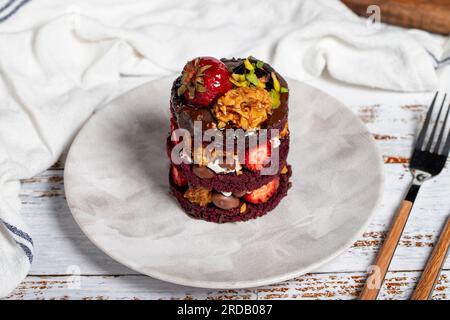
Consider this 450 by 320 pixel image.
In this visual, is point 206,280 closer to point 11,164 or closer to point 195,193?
point 195,193

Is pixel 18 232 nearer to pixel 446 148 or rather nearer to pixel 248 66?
pixel 248 66

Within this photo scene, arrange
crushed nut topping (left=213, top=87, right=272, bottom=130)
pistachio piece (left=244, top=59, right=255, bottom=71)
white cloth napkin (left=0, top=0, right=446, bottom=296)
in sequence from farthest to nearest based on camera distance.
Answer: white cloth napkin (left=0, top=0, right=446, bottom=296) → pistachio piece (left=244, top=59, right=255, bottom=71) → crushed nut topping (left=213, top=87, right=272, bottom=130)

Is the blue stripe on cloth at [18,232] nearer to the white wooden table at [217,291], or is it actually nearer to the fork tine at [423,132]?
the white wooden table at [217,291]

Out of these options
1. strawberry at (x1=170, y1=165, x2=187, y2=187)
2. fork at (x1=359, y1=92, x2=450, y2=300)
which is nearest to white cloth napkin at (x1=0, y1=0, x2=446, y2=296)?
fork at (x1=359, y1=92, x2=450, y2=300)

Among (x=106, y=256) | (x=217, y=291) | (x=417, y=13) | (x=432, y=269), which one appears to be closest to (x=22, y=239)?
(x=106, y=256)

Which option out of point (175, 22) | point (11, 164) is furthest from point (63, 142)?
point (175, 22)

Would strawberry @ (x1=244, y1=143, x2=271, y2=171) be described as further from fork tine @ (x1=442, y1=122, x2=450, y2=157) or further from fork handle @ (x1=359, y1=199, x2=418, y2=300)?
fork tine @ (x1=442, y1=122, x2=450, y2=157)
